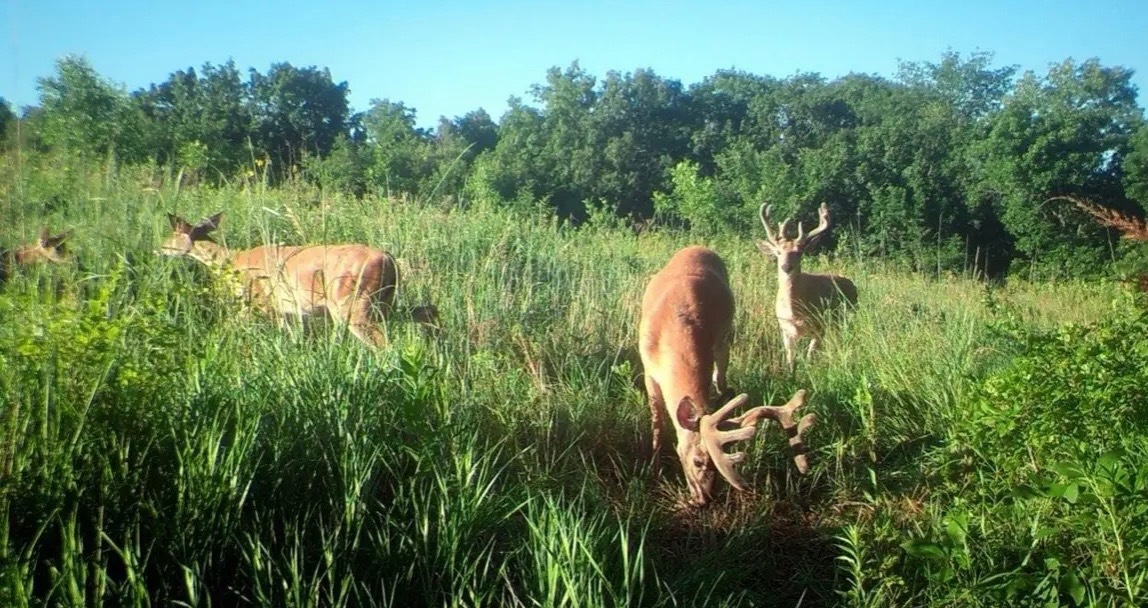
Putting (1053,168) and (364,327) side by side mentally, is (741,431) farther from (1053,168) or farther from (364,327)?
(1053,168)

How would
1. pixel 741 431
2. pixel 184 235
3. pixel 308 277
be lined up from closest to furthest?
pixel 741 431, pixel 184 235, pixel 308 277

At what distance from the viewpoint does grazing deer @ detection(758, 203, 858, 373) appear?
10125mm

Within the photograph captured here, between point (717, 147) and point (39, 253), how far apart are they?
25.6 metres

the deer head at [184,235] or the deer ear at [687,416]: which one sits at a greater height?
the deer head at [184,235]

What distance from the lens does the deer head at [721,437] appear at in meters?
5.34

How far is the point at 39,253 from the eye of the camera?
598 cm

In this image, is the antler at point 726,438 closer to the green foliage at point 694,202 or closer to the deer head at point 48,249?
the deer head at point 48,249

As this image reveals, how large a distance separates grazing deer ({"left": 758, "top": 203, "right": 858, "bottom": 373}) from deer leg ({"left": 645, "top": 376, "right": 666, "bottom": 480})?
10.4 feet

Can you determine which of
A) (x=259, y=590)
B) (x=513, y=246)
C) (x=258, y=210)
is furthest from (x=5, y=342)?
(x=513, y=246)

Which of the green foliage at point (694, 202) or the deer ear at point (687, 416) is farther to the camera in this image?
the green foliage at point (694, 202)

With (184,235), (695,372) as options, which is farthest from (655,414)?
(184,235)

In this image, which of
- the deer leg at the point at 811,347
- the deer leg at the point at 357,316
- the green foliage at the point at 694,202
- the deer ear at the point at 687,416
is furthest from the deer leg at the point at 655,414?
the green foliage at the point at 694,202

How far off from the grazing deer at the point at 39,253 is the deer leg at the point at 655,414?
3535 millimetres

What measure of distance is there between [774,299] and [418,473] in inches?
285
